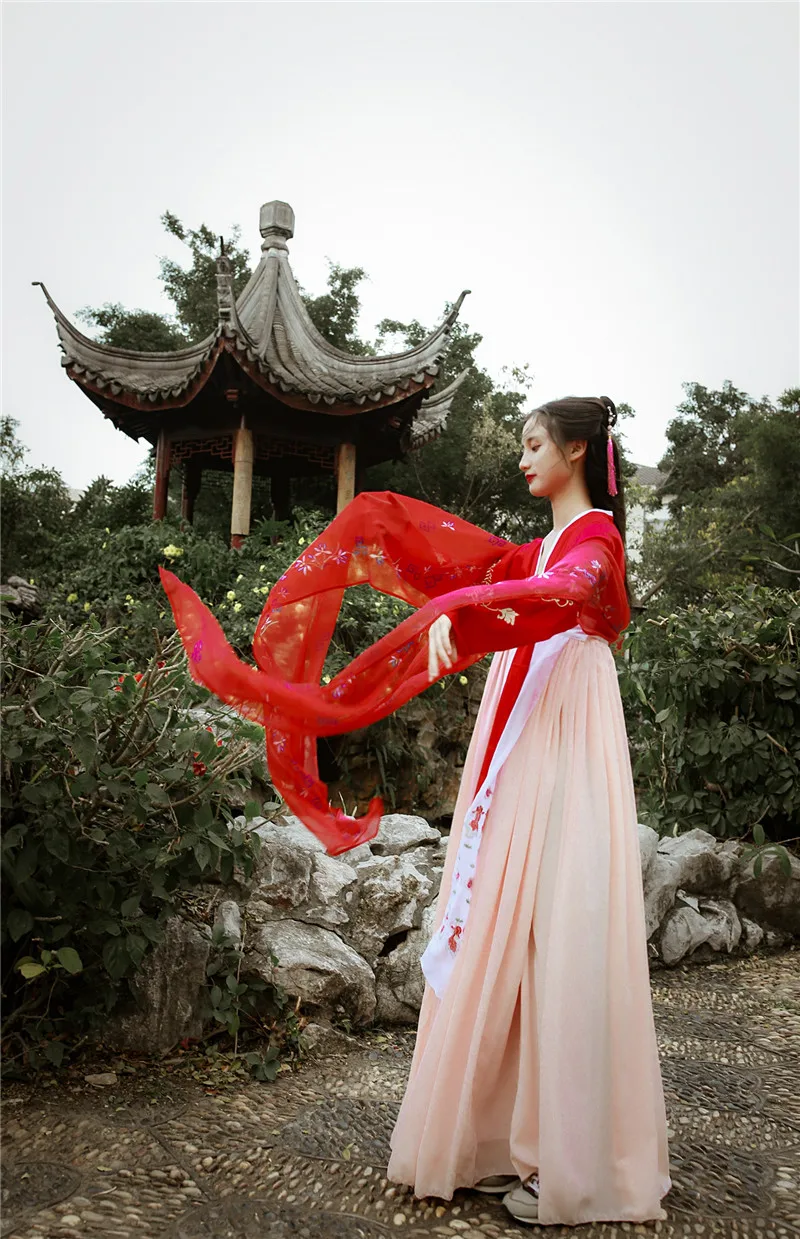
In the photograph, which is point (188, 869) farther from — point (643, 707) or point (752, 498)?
point (752, 498)

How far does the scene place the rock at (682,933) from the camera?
13.0 ft

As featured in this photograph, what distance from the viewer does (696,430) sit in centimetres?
1727

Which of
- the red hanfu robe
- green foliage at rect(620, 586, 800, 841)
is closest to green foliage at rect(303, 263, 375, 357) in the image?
green foliage at rect(620, 586, 800, 841)

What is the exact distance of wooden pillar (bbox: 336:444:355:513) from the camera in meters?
8.21

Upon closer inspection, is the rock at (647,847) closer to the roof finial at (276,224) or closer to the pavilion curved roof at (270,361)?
the pavilion curved roof at (270,361)

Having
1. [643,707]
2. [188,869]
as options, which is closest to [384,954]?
[188,869]

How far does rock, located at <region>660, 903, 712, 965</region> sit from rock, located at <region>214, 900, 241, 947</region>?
1929 mm

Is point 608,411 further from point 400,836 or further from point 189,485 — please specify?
point 189,485

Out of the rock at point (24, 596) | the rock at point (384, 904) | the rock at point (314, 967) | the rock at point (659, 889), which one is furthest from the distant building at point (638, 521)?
the rock at point (314, 967)

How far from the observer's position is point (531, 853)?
2025 mm

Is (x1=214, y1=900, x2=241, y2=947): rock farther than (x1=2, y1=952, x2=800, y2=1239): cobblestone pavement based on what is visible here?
Yes

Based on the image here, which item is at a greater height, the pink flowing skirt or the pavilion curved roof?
the pavilion curved roof

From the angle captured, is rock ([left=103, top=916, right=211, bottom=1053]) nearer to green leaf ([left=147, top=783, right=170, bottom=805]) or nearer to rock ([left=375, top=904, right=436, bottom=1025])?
green leaf ([left=147, top=783, right=170, bottom=805])

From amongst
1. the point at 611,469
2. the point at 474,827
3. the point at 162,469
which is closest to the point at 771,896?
the point at 474,827
